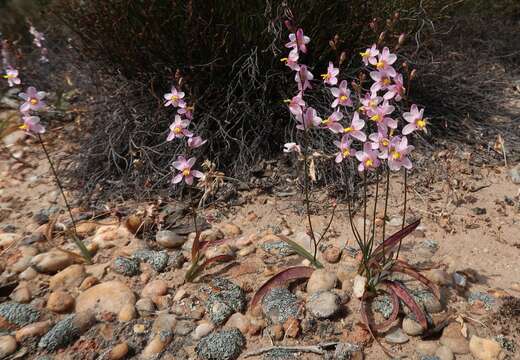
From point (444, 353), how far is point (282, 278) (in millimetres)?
738

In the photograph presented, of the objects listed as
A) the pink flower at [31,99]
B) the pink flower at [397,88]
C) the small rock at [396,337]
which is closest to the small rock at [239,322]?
the small rock at [396,337]

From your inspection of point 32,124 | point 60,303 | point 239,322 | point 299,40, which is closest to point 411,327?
point 239,322

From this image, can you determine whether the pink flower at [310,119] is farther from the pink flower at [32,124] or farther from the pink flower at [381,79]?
the pink flower at [32,124]

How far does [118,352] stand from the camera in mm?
1778

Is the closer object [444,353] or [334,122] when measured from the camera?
[444,353]

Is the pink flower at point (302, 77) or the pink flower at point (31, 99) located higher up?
the pink flower at point (302, 77)

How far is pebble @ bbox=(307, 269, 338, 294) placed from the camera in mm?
2023

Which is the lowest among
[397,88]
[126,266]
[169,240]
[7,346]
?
[7,346]

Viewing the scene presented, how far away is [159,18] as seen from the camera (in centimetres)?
317

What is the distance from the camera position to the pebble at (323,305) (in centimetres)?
186

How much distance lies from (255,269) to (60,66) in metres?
3.96

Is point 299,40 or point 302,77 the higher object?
point 299,40

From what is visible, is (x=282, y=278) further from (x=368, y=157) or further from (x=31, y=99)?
(x=31, y=99)

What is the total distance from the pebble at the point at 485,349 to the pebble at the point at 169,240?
5.04 ft
